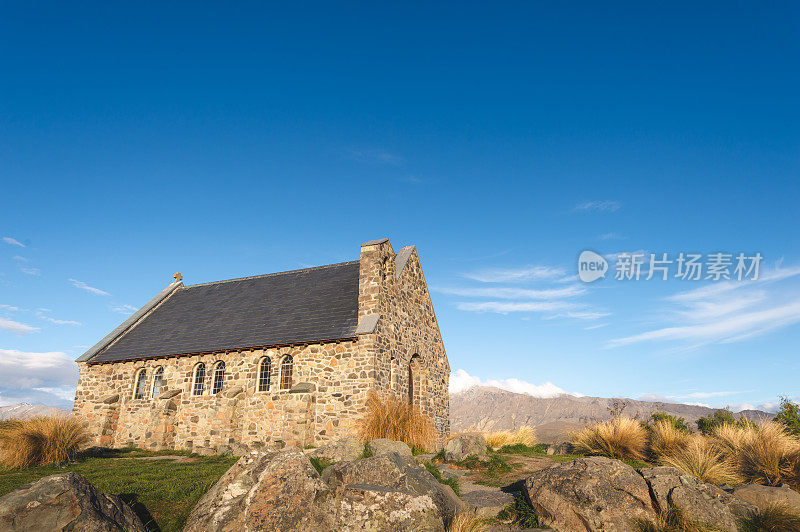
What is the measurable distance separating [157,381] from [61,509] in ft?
61.9

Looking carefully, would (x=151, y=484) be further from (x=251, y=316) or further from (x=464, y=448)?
(x=251, y=316)

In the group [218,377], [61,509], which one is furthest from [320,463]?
[218,377]

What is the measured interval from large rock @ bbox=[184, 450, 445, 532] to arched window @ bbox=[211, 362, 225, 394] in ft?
48.9

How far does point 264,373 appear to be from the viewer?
21.1 meters

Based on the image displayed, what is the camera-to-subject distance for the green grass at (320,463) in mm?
11527

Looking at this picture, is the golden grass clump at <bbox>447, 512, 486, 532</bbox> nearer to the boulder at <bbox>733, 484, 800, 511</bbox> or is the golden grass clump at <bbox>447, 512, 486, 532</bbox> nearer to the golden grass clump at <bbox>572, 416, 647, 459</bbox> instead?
the boulder at <bbox>733, 484, 800, 511</bbox>

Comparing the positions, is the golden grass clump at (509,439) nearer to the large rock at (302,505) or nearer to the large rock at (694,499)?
the large rock at (694,499)

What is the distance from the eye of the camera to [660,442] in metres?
14.2

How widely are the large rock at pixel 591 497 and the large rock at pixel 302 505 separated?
2.24 meters

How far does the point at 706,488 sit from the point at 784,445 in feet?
15.8

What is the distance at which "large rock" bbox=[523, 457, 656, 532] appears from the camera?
812 cm

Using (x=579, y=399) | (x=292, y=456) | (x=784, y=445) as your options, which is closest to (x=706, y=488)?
(x=784, y=445)

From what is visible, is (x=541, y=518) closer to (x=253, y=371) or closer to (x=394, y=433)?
(x=394, y=433)

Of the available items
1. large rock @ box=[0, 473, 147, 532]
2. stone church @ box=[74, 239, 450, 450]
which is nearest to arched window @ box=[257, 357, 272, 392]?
stone church @ box=[74, 239, 450, 450]
